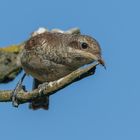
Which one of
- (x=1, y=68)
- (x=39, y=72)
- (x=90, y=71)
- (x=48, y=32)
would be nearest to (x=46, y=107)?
(x=39, y=72)

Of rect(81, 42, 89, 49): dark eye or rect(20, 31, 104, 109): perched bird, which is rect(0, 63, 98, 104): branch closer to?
rect(20, 31, 104, 109): perched bird

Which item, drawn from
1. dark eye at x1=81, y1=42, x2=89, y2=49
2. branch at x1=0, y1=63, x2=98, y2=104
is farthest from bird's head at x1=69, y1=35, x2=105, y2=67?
branch at x1=0, y1=63, x2=98, y2=104

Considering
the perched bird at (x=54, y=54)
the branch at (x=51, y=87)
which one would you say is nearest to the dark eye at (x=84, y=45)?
the perched bird at (x=54, y=54)

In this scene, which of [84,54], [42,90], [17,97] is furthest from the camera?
[84,54]

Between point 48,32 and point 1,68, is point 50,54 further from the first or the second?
point 1,68

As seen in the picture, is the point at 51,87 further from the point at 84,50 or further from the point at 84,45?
the point at 84,45

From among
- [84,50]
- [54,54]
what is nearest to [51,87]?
[84,50]
